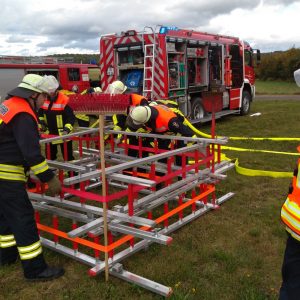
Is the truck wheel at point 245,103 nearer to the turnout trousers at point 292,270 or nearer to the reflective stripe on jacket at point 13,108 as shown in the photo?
the reflective stripe on jacket at point 13,108

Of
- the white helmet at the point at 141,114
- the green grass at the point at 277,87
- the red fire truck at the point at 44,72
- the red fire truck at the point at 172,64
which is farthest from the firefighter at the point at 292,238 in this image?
the green grass at the point at 277,87

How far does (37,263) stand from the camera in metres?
3.45

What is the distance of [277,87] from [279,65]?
555 centimetres

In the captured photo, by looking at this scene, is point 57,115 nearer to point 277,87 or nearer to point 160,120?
point 160,120

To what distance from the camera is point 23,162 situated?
3.35m

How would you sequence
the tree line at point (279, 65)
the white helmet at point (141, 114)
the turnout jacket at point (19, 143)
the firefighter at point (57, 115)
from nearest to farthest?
the turnout jacket at point (19, 143), the white helmet at point (141, 114), the firefighter at point (57, 115), the tree line at point (279, 65)

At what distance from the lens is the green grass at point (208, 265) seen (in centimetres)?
326

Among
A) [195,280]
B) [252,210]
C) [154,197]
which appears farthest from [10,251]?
[252,210]

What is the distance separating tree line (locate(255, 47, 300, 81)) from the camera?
33.3m

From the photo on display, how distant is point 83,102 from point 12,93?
1.99 feet

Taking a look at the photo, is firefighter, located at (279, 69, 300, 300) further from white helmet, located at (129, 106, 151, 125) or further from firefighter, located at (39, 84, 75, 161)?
firefighter, located at (39, 84, 75, 161)

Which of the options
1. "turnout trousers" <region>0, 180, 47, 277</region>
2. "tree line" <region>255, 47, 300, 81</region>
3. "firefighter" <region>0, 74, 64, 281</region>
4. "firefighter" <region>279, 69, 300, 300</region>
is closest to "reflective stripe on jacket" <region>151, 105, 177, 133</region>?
"firefighter" <region>0, 74, 64, 281</region>

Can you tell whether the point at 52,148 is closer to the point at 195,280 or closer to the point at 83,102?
the point at 83,102

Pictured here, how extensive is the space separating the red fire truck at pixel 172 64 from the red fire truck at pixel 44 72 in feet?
12.1
